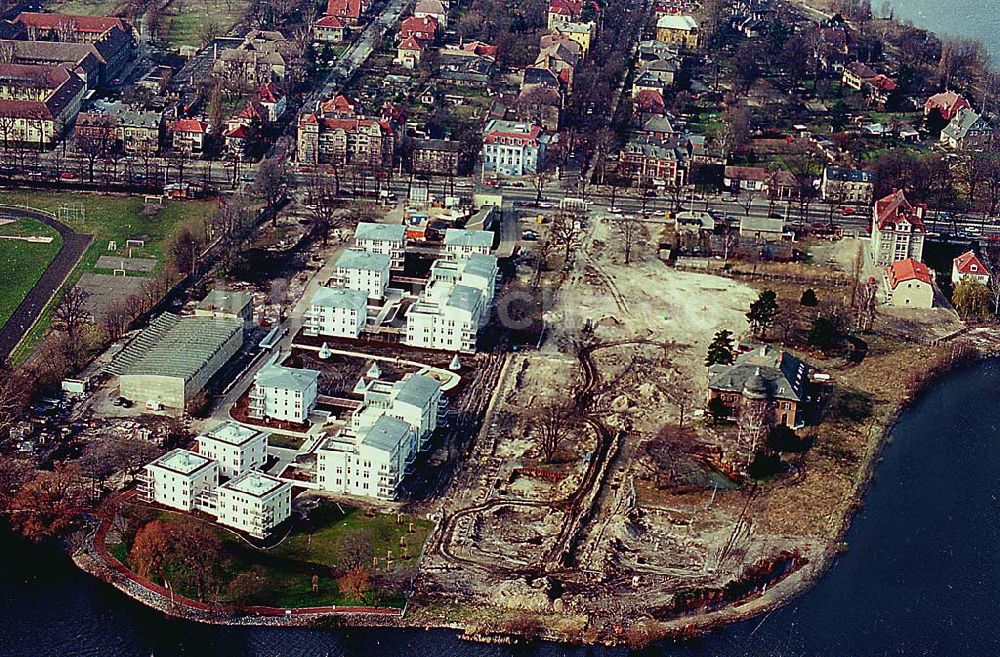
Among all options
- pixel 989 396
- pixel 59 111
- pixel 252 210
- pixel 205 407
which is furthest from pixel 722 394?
pixel 59 111

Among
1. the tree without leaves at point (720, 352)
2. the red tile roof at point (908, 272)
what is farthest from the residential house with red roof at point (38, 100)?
the red tile roof at point (908, 272)

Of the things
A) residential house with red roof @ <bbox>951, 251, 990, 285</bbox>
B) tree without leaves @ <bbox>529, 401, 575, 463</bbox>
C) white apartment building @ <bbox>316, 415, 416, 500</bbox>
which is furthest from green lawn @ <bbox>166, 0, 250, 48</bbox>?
white apartment building @ <bbox>316, 415, 416, 500</bbox>

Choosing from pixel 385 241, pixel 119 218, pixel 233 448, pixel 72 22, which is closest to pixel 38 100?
pixel 72 22

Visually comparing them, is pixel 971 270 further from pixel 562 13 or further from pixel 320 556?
pixel 562 13

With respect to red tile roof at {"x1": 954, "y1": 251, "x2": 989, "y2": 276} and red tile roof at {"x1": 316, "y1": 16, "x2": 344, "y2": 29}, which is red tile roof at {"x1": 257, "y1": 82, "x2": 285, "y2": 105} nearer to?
red tile roof at {"x1": 316, "y1": 16, "x2": 344, "y2": 29}

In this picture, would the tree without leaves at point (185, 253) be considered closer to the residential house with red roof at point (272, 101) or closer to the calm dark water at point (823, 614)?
the calm dark water at point (823, 614)

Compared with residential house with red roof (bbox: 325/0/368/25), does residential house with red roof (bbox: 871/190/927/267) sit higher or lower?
lower
